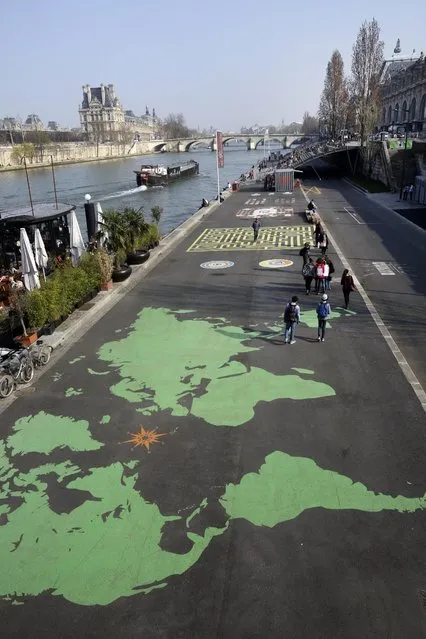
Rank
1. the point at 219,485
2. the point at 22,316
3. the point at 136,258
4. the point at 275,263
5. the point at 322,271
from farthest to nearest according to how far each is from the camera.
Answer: the point at 136,258
the point at 275,263
the point at 322,271
the point at 22,316
the point at 219,485

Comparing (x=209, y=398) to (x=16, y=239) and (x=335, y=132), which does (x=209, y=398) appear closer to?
(x=16, y=239)

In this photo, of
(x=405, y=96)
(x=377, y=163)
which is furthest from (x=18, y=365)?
(x=405, y=96)

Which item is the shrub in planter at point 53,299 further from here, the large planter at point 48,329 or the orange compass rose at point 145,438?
the orange compass rose at point 145,438

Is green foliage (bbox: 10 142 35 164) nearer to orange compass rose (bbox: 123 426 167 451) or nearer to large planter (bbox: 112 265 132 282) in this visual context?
large planter (bbox: 112 265 132 282)

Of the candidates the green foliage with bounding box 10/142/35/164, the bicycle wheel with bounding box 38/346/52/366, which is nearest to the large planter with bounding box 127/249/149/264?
the bicycle wheel with bounding box 38/346/52/366

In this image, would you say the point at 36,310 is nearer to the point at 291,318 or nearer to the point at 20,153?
the point at 291,318

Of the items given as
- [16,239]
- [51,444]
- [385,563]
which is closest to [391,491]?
[385,563]

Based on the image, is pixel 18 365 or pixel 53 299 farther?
pixel 53 299
